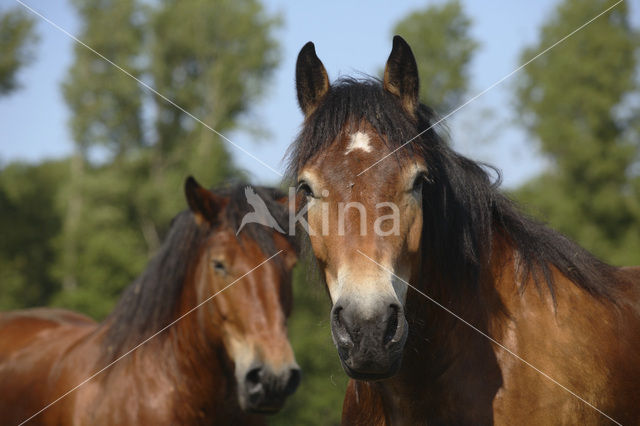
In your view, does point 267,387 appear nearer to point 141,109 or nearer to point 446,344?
point 446,344

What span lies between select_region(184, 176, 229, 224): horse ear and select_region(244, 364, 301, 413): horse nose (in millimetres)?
1336

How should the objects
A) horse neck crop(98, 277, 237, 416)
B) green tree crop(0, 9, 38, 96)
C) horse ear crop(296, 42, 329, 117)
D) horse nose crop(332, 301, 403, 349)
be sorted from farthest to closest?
green tree crop(0, 9, 38, 96)
horse neck crop(98, 277, 237, 416)
horse ear crop(296, 42, 329, 117)
horse nose crop(332, 301, 403, 349)

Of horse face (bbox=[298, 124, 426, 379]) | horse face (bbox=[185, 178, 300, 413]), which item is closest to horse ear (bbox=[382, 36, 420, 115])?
horse face (bbox=[298, 124, 426, 379])

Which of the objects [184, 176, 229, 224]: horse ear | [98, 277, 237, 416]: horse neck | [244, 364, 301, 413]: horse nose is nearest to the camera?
[244, 364, 301, 413]: horse nose

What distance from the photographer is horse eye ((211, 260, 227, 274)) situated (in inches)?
194

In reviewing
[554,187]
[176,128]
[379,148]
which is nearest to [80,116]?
[176,128]

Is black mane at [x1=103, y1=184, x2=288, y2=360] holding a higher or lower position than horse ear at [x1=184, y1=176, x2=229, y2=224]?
lower

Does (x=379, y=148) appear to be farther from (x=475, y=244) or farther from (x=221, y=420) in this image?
(x=221, y=420)

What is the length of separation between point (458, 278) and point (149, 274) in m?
3.20

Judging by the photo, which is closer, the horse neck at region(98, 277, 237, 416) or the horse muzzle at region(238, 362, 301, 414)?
the horse muzzle at region(238, 362, 301, 414)

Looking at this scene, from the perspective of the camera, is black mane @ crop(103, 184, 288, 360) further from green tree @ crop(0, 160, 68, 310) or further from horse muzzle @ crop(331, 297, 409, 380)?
green tree @ crop(0, 160, 68, 310)

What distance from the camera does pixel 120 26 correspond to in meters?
25.1

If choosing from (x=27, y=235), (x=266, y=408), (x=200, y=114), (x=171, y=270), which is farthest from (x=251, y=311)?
(x=27, y=235)

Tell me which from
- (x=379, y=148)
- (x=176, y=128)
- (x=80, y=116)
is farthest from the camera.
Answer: (x=176, y=128)
